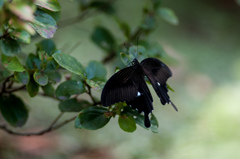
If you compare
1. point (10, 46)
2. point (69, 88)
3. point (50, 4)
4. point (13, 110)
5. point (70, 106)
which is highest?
point (50, 4)

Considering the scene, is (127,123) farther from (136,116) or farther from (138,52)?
(138,52)

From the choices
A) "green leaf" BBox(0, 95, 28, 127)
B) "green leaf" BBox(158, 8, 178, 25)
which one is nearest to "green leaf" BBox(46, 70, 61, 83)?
"green leaf" BBox(0, 95, 28, 127)

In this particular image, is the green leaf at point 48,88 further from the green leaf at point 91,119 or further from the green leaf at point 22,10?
the green leaf at point 22,10

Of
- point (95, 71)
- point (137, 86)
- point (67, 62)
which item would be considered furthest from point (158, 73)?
point (67, 62)

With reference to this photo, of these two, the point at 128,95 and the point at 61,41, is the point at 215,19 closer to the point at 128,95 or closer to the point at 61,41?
the point at 61,41

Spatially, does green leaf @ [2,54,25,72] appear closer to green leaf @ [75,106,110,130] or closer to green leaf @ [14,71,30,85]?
green leaf @ [14,71,30,85]

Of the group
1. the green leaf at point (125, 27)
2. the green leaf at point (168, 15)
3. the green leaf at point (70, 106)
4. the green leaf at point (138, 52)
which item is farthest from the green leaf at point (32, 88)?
the green leaf at point (168, 15)
